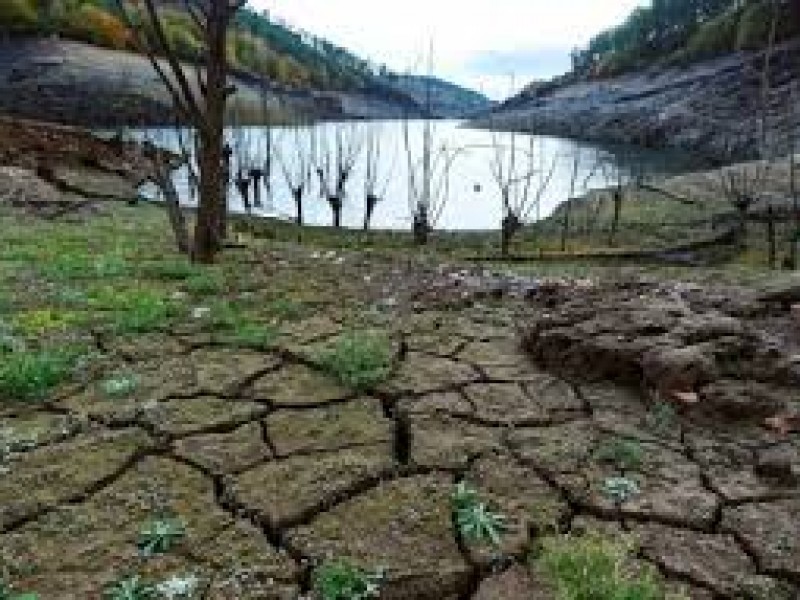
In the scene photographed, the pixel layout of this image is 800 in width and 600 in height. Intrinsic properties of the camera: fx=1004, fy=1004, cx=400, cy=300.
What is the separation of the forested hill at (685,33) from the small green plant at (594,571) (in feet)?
149

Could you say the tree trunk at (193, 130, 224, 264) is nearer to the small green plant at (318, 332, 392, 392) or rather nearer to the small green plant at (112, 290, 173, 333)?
the small green plant at (112, 290, 173, 333)

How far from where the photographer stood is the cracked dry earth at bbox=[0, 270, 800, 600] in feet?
13.4

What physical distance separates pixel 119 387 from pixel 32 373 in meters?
0.58

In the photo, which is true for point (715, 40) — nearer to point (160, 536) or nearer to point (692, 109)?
point (692, 109)

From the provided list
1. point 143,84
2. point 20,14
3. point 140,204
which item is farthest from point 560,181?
point 20,14

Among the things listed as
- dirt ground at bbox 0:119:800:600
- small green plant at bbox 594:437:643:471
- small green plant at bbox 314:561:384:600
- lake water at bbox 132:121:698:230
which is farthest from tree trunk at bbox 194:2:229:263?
small green plant at bbox 314:561:384:600

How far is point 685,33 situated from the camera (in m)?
83.6

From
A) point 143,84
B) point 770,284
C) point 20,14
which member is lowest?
point 770,284

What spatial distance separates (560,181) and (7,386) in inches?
1162

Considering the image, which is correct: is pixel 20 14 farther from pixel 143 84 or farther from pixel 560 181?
pixel 560 181

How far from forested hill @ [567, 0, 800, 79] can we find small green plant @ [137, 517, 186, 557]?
46.0m

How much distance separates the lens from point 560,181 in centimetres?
3403

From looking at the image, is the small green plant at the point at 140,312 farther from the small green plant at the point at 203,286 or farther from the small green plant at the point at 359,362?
the small green plant at the point at 359,362

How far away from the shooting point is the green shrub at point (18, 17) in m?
61.2
